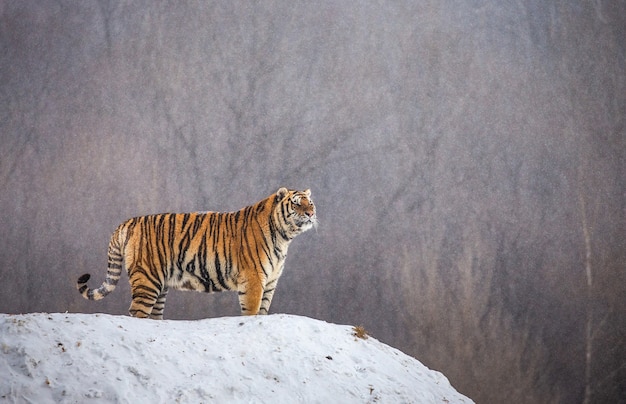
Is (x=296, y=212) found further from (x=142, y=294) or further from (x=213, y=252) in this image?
(x=142, y=294)

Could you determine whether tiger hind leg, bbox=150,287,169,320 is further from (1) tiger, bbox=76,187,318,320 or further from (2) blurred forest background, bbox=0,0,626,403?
(2) blurred forest background, bbox=0,0,626,403

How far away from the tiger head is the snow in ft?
2.22

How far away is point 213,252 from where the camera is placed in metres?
4.09

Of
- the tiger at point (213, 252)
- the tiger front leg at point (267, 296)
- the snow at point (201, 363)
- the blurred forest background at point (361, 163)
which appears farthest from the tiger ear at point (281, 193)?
the blurred forest background at point (361, 163)

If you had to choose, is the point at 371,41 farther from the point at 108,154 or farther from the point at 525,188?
the point at 108,154

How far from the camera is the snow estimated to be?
8.63ft

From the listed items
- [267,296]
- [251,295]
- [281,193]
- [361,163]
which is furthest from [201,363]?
[361,163]

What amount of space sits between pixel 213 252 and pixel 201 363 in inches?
48.0

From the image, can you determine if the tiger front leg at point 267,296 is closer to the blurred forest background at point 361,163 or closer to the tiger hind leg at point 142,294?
the tiger hind leg at point 142,294

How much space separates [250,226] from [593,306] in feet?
11.2

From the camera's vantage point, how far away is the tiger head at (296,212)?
4.01m

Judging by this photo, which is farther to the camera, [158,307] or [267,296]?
[158,307]

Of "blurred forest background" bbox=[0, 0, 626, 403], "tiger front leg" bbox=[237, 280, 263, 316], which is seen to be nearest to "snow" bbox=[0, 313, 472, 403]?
"tiger front leg" bbox=[237, 280, 263, 316]

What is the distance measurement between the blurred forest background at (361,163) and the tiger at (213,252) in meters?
1.45
